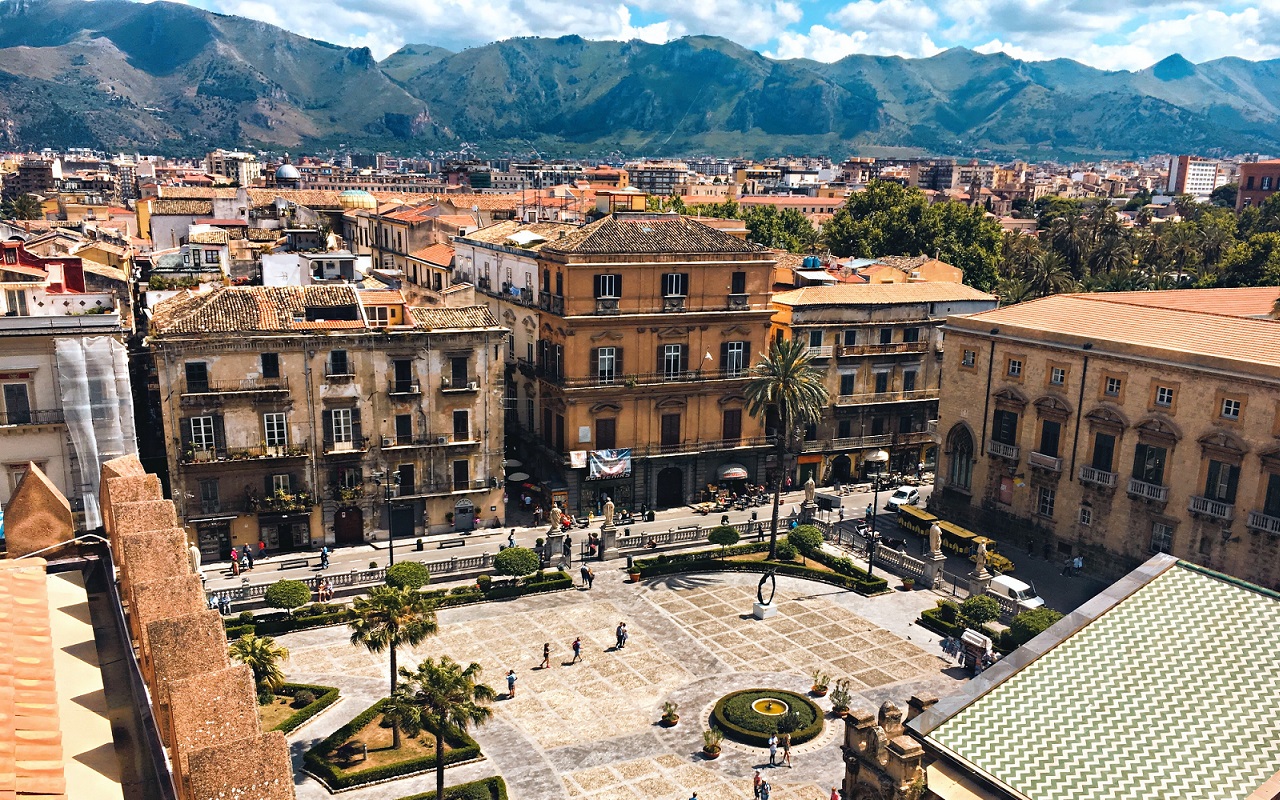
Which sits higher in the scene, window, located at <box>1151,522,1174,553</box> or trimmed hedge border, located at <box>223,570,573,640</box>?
window, located at <box>1151,522,1174,553</box>

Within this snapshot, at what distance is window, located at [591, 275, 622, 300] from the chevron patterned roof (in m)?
41.8

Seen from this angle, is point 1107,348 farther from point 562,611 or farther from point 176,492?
point 176,492

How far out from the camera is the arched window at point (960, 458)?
58.0m

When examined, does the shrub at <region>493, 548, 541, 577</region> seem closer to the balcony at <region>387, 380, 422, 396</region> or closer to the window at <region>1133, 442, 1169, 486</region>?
the balcony at <region>387, 380, 422, 396</region>

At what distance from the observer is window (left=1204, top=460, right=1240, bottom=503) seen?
45.2m

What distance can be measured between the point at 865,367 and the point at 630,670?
111 ft

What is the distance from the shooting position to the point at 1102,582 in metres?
50.4

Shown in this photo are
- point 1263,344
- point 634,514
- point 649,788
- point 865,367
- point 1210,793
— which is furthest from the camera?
point 865,367

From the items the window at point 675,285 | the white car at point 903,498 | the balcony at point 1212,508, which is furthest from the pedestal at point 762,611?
the window at point 675,285

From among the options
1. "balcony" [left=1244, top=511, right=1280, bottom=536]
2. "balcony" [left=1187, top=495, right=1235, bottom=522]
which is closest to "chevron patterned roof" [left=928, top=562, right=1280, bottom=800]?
"balcony" [left=1244, top=511, right=1280, bottom=536]

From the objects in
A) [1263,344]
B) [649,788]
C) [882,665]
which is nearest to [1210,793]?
[649,788]

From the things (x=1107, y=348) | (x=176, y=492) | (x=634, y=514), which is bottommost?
(x=634, y=514)

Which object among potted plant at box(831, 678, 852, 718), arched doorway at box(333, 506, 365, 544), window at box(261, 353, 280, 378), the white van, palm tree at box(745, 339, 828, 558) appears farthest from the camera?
palm tree at box(745, 339, 828, 558)

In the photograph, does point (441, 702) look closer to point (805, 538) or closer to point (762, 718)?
point (762, 718)
